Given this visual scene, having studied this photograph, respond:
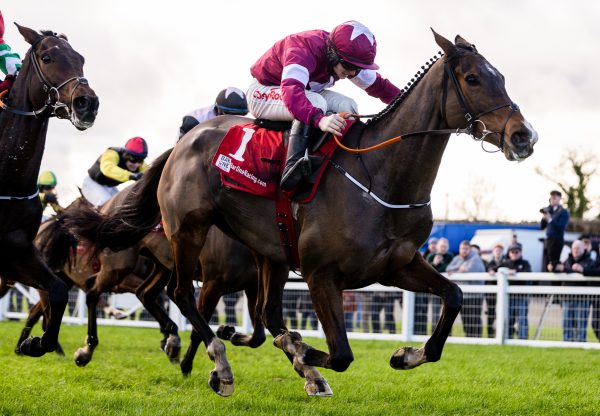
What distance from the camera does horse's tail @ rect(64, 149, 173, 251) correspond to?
726 centimetres

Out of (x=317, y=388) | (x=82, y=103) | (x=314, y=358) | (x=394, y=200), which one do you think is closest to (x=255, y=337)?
(x=317, y=388)

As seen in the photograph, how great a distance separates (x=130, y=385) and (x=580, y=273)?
23.9 ft

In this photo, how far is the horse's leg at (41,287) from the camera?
5.88 meters

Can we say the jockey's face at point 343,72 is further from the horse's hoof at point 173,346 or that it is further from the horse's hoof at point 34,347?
the horse's hoof at point 173,346

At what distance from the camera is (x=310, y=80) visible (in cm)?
612

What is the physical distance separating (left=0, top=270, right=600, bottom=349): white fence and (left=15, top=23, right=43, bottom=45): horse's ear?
816 centimetres

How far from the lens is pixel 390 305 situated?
1376 cm

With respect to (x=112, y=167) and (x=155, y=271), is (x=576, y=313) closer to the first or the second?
(x=155, y=271)

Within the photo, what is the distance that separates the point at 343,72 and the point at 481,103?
1.08 meters

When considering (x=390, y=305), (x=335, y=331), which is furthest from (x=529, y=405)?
(x=390, y=305)

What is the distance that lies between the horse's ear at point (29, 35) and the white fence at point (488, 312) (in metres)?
8.16

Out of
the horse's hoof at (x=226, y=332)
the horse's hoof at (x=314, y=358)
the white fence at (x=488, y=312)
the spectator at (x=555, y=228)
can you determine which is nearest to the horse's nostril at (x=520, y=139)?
the horse's hoof at (x=314, y=358)

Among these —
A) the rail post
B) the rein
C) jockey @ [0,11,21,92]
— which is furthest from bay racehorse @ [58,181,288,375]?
the rail post

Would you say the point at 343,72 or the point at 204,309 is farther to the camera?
the point at 204,309
